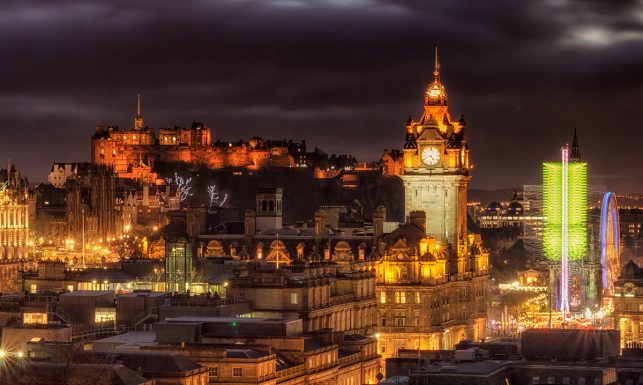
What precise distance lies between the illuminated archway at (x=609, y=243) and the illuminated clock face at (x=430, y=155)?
57.5ft

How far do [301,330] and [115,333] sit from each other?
10788 mm

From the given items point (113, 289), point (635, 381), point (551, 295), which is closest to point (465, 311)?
point (551, 295)

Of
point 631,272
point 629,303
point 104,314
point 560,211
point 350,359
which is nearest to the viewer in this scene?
point 350,359

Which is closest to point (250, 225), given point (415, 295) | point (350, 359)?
point (415, 295)

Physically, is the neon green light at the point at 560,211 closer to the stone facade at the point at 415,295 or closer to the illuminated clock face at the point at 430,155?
the illuminated clock face at the point at 430,155

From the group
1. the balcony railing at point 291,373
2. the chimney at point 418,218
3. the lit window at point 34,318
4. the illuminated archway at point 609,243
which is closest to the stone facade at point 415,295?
the chimney at point 418,218

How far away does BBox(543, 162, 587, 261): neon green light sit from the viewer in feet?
565

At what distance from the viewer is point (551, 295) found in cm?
16625

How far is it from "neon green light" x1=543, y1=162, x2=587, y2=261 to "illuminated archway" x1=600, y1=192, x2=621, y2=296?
13.0 feet

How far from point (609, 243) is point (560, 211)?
17.2 m

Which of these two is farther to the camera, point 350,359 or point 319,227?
point 319,227

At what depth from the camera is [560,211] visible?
566 ft

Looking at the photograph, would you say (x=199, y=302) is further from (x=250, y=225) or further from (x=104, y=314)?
(x=250, y=225)

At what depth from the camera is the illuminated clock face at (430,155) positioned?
6708 inches
